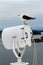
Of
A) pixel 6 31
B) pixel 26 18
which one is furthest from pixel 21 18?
pixel 6 31

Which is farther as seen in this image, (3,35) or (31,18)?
(3,35)

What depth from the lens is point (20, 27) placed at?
133 inches

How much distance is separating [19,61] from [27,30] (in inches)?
16.9

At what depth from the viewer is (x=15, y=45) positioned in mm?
3445

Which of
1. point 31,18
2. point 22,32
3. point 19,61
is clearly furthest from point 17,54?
point 31,18

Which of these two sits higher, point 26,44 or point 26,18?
point 26,18

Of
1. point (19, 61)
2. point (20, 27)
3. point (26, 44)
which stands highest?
point (20, 27)

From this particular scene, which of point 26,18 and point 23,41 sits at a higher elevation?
point 26,18

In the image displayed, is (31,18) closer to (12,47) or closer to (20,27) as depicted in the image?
(20,27)

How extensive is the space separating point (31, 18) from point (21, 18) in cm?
15

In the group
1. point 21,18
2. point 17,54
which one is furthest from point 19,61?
point 21,18

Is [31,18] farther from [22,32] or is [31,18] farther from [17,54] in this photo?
[17,54]

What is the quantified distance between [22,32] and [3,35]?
30 centimetres

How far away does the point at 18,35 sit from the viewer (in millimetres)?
3418
